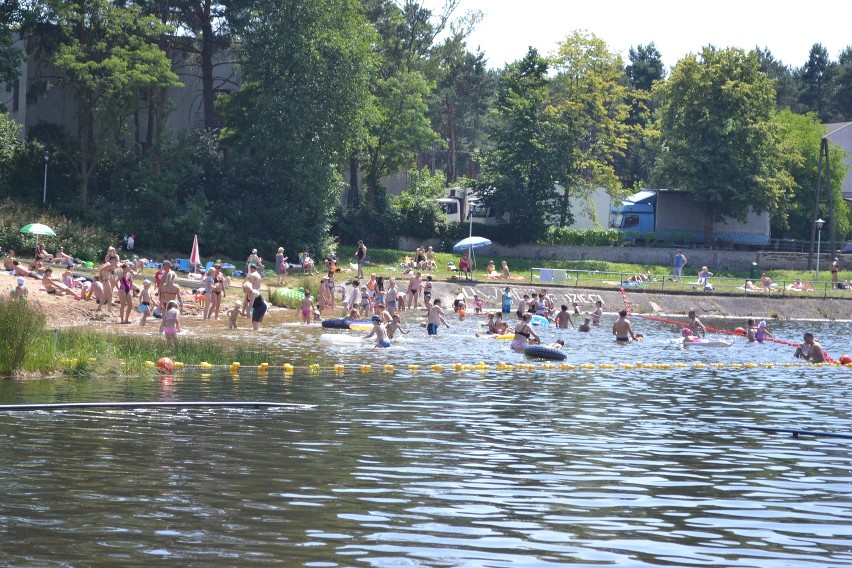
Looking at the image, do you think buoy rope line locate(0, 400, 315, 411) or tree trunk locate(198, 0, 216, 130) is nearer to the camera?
buoy rope line locate(0, 400, 315, 411)

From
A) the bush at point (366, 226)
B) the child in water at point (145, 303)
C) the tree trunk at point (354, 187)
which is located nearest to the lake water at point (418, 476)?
the child in water at point (145, 303)

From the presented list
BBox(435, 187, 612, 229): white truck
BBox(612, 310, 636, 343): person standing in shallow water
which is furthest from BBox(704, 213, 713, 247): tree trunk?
BBox(612, 310, 636, 343): person standing in shallow water

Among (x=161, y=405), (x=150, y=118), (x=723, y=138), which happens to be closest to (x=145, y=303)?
(x=161, y=405)

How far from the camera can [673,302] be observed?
50.1 meters

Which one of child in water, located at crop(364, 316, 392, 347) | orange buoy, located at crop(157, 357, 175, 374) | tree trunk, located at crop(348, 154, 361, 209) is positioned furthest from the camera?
tree trunk, located at crop(348, 154, 361, 209)

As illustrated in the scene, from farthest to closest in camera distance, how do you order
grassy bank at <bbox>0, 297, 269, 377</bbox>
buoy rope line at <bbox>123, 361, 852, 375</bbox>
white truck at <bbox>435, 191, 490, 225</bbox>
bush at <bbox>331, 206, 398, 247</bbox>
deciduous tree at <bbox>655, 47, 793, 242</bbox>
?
white truck at <bbox>435, 191, 490, 225</bbox>, deciduous tree at <bbox>655, 47, 793, 242</bbox>, bush at <bbox>331, 206, 398, 247</bbox>, buoy rope line at <bbox>123, 361, 852, 375</bbox>, grassy bank at <bbox>0, 297, 269, 377</bbox>

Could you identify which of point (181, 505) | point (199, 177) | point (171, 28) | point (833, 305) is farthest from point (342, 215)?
point (181, 505)

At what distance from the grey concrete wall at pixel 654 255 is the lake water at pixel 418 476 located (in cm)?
4003

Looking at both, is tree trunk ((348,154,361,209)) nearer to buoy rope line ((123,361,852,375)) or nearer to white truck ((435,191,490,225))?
white truck ((435,191,490,225))

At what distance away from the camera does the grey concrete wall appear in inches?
2454

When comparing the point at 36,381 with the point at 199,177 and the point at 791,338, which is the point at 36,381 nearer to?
the point at 791,338

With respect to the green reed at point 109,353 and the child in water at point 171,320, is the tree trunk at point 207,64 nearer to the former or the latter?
the child in water at point 171,320

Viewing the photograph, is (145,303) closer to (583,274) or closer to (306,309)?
(306,309)

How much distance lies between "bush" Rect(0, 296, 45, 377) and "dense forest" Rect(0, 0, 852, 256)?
29.6 metres
